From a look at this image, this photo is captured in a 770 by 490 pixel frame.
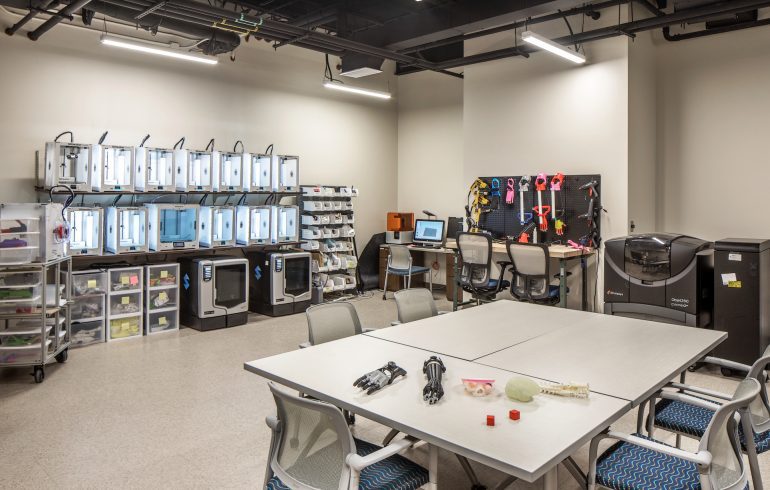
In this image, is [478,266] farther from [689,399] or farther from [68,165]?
[68,165]

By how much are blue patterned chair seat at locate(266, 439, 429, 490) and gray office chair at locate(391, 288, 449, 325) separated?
1.55 m

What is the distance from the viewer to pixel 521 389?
2082mm

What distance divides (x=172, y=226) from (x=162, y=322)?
3.59ft

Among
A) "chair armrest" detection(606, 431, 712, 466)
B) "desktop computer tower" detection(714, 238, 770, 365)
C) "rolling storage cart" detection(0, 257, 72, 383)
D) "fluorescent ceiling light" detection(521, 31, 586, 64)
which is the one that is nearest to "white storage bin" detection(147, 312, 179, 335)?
"rolling storage cart" detection(0, 257, 72, 383)

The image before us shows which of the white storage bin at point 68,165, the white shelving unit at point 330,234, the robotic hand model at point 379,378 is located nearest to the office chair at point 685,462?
the robotic hand model at point 379,378

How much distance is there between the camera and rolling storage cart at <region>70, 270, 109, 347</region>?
5398 mm

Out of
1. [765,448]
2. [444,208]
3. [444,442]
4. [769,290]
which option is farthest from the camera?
[444,208]

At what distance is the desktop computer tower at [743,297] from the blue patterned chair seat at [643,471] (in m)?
2.97

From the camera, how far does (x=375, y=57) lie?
22.5ft

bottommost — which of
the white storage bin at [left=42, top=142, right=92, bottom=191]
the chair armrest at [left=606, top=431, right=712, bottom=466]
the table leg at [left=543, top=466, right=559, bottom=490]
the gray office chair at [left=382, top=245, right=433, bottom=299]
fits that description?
the table leg at [left=543, top=466, right=559, bottom=490]

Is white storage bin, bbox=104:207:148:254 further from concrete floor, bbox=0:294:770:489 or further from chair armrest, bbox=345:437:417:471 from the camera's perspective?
chair armrest, bbox=345:437:417:471

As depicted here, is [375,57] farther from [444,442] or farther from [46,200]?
[444,442]

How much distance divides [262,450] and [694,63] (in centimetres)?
619

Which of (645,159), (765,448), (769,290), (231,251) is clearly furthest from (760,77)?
(231,251)
